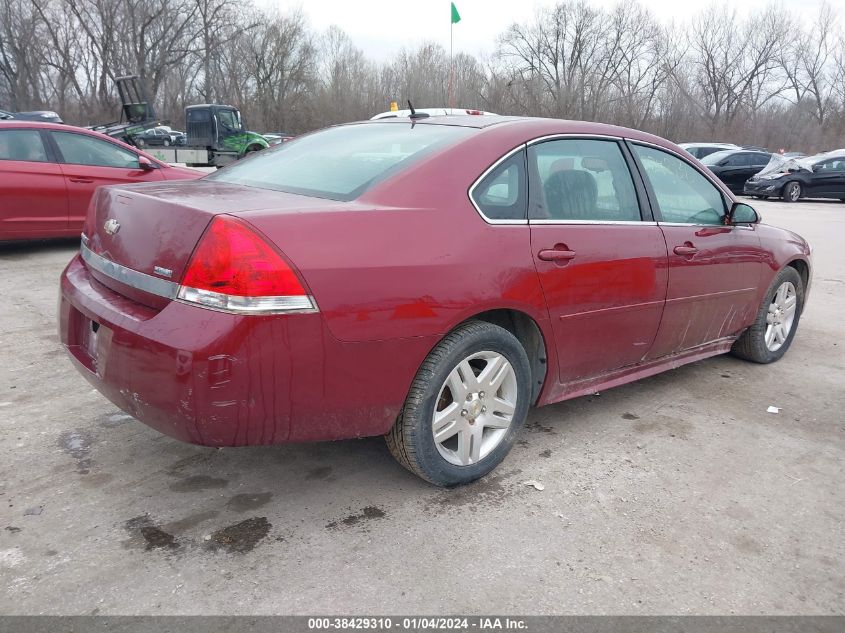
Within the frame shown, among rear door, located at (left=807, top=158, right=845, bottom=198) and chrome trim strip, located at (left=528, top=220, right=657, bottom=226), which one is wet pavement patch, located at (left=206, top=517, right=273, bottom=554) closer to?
chrome trim strip, located at (left=528, top=220, right=657, bottom=226)

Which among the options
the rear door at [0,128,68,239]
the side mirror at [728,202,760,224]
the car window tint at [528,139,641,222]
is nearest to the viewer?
the car window tint at [528,139,641,222]

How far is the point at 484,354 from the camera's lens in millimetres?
2805

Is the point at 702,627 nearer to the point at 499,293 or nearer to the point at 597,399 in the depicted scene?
the point at 499,293

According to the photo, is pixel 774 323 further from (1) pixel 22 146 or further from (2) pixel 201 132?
(2) pixel 201 132

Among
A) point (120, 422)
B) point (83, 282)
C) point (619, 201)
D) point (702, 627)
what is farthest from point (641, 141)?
point (120, 422)

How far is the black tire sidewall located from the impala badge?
→ 1.34m

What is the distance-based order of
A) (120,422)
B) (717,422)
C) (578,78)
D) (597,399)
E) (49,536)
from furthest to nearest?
(578,78) < (597,399) < (717,422) < (120,422) < (49,536)

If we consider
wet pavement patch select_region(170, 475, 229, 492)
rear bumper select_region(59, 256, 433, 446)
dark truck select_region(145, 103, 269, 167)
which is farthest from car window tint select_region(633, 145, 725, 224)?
dark truck select_region(145, 103, 269, 167)

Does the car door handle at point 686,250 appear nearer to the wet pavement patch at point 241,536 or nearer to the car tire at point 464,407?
the car tire at point 464,407

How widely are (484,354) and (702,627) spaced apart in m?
1.22

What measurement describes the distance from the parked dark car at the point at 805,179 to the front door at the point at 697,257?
1765 cm

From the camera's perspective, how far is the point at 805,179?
1970 cm

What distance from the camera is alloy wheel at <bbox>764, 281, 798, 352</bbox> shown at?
4695 millimetres

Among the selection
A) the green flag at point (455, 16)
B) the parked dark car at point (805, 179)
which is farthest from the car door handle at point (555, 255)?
the parked dark car at point (805, 179)
